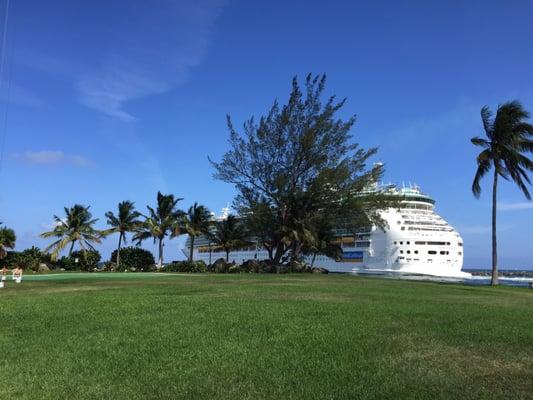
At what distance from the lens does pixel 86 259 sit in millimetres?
44094

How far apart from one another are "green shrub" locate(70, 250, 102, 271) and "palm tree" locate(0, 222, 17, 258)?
6.52 m

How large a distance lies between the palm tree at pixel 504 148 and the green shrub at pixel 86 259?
29.8 meters

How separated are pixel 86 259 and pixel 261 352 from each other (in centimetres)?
4029

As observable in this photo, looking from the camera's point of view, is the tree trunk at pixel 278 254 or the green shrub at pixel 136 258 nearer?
the tree trunk at pixel 278 254

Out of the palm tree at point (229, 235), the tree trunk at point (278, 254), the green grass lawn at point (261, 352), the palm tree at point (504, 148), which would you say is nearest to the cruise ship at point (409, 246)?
the palm tree at point (229, 235)

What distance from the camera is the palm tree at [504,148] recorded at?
94.0ft

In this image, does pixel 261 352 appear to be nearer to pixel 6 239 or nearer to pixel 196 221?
pixel 6 239

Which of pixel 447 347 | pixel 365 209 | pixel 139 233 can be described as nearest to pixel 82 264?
pixel 139 233

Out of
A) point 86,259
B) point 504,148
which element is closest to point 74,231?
point 86,259

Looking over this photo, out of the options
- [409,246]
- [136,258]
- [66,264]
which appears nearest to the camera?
[66,264]

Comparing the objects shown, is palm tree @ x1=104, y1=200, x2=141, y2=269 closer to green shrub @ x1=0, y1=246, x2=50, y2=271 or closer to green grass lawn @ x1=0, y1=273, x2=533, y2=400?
green shrub @ x1=0, y1=246, x2=50, y2=271

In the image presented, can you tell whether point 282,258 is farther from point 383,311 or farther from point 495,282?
point 383,311

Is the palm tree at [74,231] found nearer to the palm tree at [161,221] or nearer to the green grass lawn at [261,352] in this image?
the palm tree at [161,221]

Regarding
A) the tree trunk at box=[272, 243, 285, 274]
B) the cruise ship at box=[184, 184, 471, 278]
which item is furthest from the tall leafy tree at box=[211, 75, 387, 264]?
the cruise ship at box=[184, 184, 471, 278]
